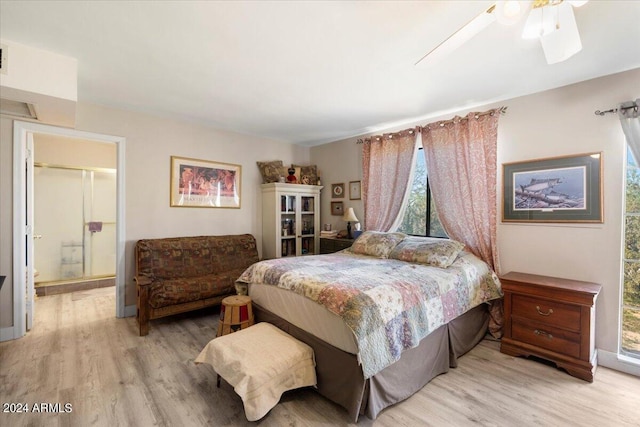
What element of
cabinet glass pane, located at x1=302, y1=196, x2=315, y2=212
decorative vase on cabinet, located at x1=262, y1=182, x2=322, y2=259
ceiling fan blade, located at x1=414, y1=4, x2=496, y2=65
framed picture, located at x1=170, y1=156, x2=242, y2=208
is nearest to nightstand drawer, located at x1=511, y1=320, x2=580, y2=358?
ceiling fan blade, located at x1=414, y1=4, x2=496, y2=65

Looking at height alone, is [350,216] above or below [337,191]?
below

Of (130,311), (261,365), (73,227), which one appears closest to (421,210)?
(261,365)

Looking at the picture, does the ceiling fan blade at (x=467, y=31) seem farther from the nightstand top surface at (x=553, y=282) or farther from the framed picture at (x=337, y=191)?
the framed picture at (x=337, y=191)

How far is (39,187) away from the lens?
457cm

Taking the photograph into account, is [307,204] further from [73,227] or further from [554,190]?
[73,227]

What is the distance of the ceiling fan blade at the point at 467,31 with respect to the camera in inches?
53.0

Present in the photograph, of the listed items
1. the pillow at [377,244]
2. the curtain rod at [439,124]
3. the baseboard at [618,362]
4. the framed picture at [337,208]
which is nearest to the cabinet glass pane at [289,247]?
the framed picture at [337,208]

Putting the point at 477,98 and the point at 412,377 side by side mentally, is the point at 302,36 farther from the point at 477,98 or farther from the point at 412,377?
the point at 412,377

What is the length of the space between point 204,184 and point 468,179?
11.2 ft

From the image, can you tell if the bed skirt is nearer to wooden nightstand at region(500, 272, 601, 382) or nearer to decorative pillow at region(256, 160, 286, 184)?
wooden nightstand at region(500, 272, 601, 382)

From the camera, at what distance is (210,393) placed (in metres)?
2.00

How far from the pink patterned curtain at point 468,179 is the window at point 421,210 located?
23 centimetres

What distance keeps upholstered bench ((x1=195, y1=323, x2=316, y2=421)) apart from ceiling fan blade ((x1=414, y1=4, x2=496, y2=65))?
6.76 feet

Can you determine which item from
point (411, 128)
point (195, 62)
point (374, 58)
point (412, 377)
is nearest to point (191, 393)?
point (412, 377)
